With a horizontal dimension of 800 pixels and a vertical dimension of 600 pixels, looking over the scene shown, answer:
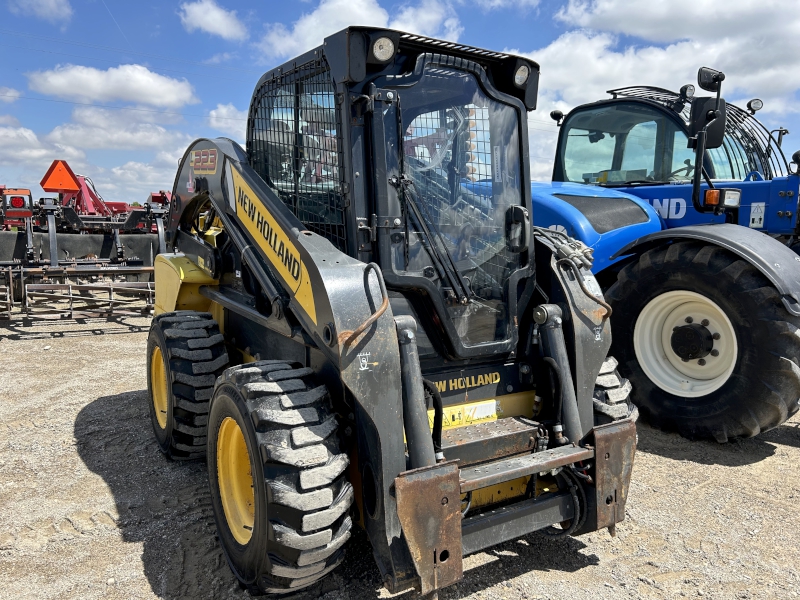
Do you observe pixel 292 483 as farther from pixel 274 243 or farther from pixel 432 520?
pixel 274 243

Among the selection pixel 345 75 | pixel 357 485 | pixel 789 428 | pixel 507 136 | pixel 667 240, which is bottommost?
pixel 789 428

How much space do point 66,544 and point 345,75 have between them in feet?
8.93

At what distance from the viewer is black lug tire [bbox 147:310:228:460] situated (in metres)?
3.93

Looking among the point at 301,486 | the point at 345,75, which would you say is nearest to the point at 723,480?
the point at 301,486

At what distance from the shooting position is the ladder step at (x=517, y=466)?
8.66 ft

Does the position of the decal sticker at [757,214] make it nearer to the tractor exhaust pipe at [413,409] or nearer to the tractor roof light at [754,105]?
the tractor roof light at [754,105]

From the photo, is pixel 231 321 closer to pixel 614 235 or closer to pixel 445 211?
pixel 445 211

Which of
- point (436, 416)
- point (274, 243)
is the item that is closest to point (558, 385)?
point (436, 416)

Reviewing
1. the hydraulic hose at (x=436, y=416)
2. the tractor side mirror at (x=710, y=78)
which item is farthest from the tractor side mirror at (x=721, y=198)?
the hydraulic hose at (x=436, y=416)

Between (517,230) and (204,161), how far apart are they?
216cm

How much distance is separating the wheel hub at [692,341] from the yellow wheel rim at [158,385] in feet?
12.3

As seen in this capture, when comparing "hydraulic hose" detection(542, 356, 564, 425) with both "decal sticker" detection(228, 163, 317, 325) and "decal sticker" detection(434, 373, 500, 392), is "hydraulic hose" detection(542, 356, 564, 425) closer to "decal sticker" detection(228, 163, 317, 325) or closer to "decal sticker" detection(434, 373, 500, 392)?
"decal sticker" detection(434, 373, 500, 392)

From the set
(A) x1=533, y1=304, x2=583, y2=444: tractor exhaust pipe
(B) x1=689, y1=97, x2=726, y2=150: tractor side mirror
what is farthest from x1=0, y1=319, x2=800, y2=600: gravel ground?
(B) x1=689, y1=97, x2=726, y2=150: tractor side mirror

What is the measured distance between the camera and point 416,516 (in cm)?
244
